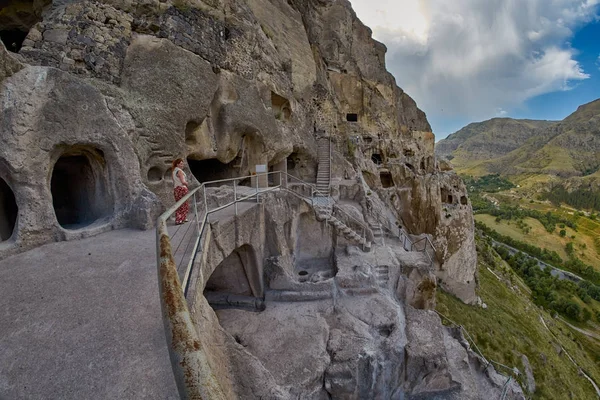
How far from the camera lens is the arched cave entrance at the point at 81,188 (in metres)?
5.99

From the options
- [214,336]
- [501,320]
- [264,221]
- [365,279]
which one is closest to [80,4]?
[264,221]

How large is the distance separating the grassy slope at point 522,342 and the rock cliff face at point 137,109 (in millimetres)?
8125

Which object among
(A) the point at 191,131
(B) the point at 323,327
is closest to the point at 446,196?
(B) the point at 323,327

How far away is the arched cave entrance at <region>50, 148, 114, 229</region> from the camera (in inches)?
236

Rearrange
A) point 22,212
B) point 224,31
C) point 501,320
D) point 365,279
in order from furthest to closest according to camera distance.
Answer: point 501,320 < point 224,31 < point 365,279 < point 22,212

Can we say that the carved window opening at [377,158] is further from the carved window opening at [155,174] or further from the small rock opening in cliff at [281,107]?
the carved window opening at [155,174]

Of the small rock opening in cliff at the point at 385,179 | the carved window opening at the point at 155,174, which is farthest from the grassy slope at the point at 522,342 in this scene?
the carved window opening at the point at 155,174

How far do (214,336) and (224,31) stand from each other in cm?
1146

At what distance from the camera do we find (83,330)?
2.44 metres

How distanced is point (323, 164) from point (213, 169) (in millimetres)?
8132

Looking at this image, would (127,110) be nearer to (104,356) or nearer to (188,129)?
(188,129)

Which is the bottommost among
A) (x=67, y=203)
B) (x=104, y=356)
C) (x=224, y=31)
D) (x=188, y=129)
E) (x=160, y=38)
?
(x=104, y=356)

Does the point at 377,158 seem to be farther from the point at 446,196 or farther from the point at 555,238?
the point at 555,238

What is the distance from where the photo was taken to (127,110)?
6871 millimetres
